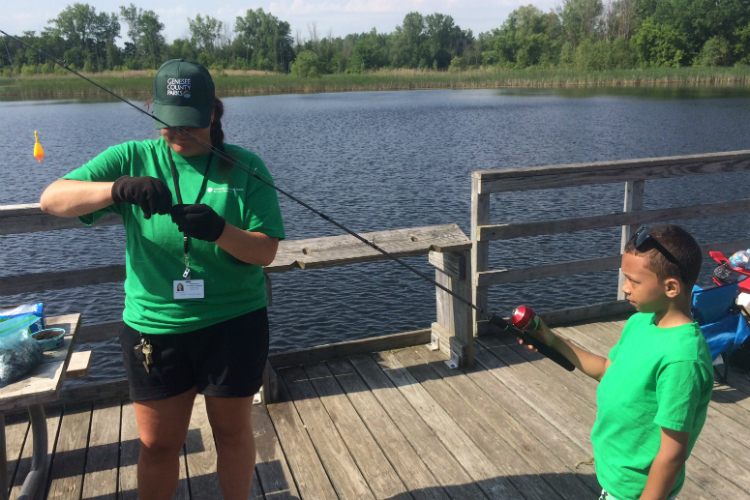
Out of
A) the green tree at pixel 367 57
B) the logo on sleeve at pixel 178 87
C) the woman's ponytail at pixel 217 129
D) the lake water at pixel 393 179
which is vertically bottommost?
the lake water at pixel 393 179

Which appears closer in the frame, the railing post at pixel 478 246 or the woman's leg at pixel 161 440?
the woman's leg at pixel 161 440

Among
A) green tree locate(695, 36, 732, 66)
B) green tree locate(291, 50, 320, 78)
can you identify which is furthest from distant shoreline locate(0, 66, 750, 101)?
green tree locate(291, 50, 320, 78)

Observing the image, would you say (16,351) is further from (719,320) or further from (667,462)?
(719,320)

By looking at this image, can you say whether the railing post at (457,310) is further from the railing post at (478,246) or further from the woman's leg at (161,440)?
the woman's leg at (161,440)

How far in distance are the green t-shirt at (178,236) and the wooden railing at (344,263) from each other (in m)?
1.19

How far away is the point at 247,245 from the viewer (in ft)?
6.42

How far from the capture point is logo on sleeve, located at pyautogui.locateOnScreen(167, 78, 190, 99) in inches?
77.4

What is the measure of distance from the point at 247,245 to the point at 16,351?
89 cm

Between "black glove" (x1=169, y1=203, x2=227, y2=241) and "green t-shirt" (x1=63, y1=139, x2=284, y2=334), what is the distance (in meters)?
0.14

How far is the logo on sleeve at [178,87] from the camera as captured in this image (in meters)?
1.97

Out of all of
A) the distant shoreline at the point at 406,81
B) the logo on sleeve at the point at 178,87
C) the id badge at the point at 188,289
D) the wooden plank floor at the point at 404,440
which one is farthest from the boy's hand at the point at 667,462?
the distant shoreline at the point at 406,81

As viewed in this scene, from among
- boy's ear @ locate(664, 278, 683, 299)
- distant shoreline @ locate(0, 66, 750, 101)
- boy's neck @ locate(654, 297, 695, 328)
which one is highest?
distant shoreline @ locate(0, 66, 750, 101)

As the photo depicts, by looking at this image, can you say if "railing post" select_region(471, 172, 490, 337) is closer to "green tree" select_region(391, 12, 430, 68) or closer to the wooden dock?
the wooden dock

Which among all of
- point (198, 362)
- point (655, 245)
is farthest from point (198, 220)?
point (655, 245)
